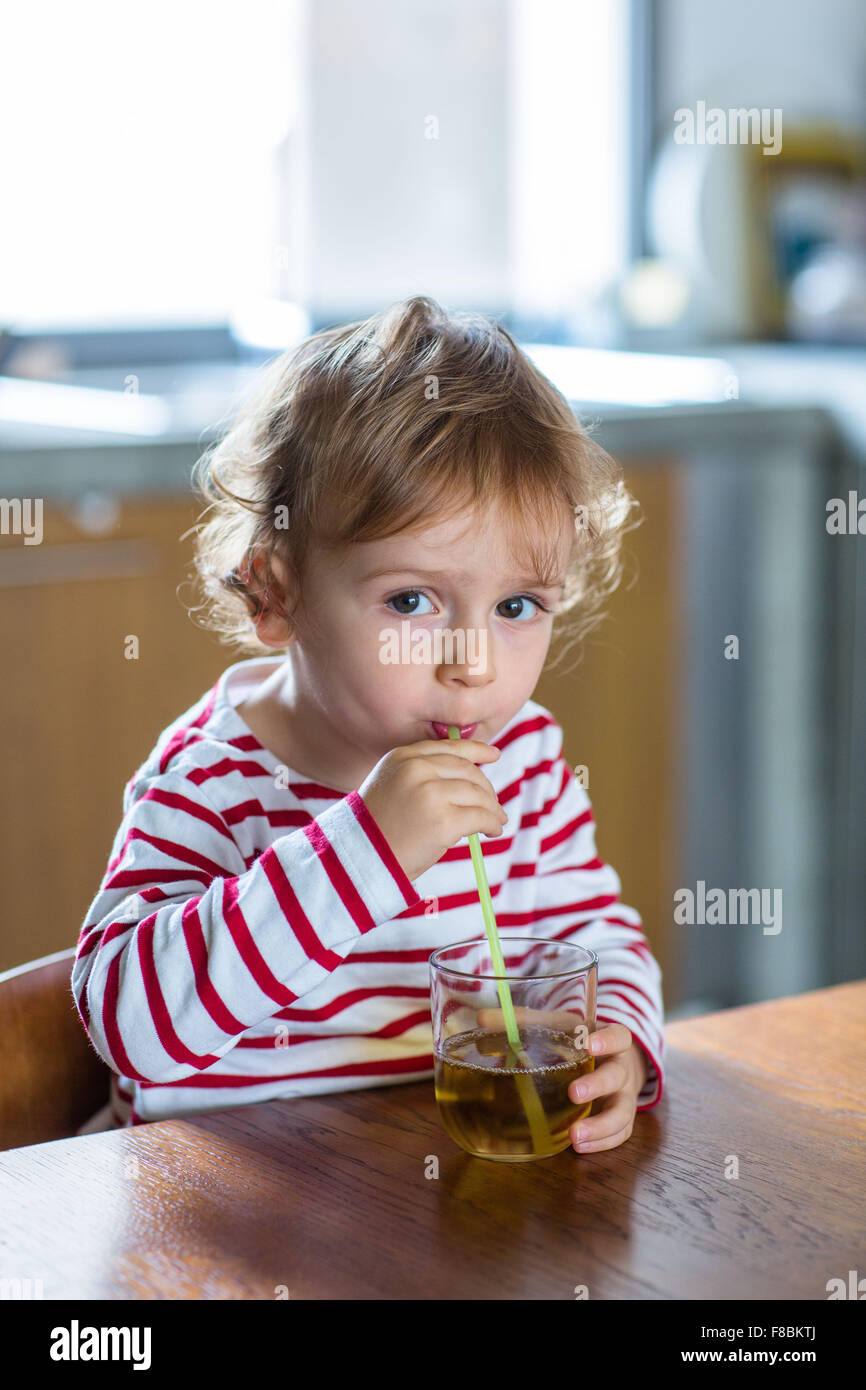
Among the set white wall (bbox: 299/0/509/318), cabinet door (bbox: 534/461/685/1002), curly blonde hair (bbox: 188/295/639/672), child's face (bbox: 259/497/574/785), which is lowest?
cabinet door (bbox: 534/461/685/1002)

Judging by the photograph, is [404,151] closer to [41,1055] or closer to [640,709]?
[640,709]

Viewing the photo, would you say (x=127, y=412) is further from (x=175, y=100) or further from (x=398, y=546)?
(x=398, y=546)

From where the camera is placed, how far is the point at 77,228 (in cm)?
255

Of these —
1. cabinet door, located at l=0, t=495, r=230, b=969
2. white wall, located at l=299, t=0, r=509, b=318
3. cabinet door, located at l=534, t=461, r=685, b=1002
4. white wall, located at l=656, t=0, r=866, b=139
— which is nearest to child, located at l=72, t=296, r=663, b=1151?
cabinet door, located at l=0, t=495, r=230, b=969

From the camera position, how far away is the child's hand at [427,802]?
758 millimetres

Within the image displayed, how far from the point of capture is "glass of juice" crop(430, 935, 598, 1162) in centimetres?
72

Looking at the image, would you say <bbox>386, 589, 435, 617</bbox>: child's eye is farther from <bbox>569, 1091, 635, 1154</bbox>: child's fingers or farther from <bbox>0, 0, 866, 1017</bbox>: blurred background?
<bbox>0, 0, 866, 1017</bbox>: blurred background

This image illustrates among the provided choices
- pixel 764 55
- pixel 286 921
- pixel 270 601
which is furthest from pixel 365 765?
pixel 764 55

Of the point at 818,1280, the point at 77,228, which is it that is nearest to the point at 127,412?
the point at 77,228

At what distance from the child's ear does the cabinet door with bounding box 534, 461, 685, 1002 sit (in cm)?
124

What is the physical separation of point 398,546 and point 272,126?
2.07 m

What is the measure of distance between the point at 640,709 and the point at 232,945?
1610 mm

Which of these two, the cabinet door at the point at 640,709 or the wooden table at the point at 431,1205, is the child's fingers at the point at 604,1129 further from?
the cabinet door at the point at 640,709

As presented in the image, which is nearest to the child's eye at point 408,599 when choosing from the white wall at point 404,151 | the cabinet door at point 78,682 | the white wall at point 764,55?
the cabinet door at point 78,682
